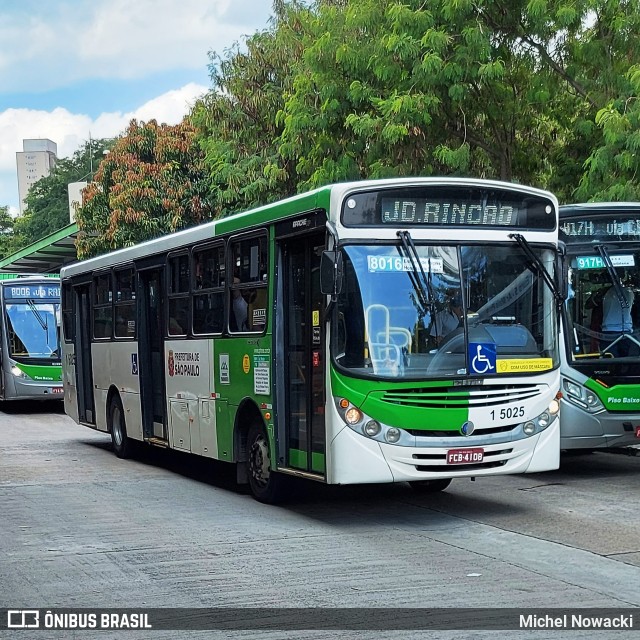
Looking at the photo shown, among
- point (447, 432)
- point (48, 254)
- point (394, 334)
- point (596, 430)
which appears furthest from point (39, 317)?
point (48, 254)

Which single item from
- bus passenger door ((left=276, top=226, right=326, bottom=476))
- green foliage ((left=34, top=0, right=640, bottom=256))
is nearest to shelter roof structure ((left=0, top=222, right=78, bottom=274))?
green foliage ((left=34, top=0, right=640, bottom=256))

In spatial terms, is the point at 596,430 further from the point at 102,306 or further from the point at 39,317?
the point at 39,317

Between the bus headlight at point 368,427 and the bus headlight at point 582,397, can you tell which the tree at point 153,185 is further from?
the bus headlight at point 368,427

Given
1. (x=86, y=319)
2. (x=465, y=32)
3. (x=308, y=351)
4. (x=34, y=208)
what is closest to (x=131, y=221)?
(x=86, y=319)

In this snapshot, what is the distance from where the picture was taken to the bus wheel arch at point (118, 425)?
16.2 metres

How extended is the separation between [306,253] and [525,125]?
9.94 m

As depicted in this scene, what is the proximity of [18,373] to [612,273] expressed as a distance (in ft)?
55.1

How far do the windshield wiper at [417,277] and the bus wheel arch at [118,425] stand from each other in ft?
24.8

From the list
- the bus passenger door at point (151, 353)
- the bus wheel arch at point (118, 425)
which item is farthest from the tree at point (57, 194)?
the bus passenger door at point (151, 353)

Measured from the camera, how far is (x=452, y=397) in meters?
9.70

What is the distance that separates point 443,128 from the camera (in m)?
18.8

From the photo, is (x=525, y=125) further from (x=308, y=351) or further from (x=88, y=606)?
(x=88, y=606)

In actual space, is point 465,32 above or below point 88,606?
above

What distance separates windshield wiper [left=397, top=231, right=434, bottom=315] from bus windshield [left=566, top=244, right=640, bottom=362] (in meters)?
3.76
